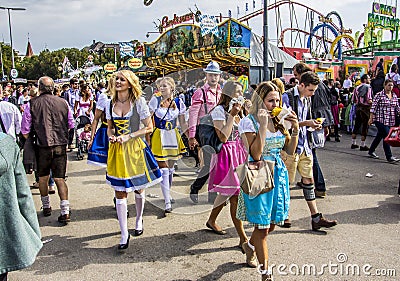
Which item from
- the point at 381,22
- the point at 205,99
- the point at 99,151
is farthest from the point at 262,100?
the point at 381,22

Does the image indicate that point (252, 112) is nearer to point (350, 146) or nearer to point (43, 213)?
point (43, 213)

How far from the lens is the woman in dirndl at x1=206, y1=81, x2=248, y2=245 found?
397 centimetres

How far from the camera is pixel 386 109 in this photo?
306 inches

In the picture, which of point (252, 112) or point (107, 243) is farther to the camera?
point (107, 243)

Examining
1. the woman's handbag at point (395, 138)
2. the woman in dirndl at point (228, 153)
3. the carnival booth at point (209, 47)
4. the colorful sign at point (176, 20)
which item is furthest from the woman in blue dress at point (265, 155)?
the colorful sign at point (176, 20)

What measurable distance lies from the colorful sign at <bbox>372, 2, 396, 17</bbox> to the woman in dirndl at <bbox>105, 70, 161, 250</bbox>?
1261 inches

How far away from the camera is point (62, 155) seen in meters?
5.28

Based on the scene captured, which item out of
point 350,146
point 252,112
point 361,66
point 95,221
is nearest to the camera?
point 252,112

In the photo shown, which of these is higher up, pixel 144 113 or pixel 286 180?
pixel 144 113

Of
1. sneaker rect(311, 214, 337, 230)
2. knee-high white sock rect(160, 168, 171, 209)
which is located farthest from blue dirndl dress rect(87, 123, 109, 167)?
sneaker rect(311, 214, 337, 230)

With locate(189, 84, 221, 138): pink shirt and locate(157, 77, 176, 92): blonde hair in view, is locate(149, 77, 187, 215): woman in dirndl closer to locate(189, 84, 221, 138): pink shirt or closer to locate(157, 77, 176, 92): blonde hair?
locate(157, 77, 176, 92): blonde hair

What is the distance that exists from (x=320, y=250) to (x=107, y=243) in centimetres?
239

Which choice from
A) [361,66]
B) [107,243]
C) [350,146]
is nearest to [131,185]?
[107,243]

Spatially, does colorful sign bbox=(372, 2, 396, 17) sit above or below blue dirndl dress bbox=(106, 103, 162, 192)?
above
